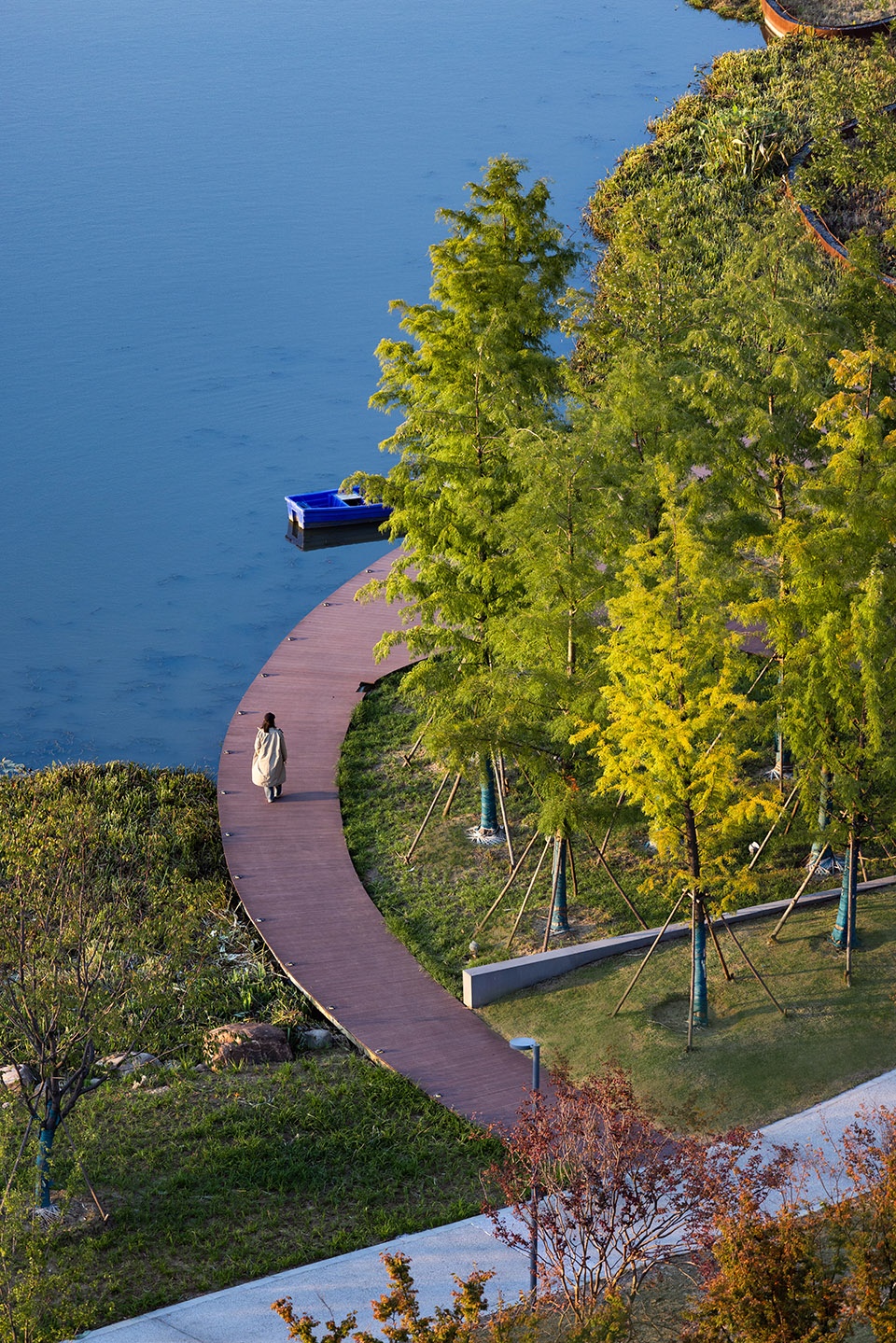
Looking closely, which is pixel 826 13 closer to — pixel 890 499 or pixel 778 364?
pixel 778 364

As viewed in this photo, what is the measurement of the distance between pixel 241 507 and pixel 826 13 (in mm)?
31940

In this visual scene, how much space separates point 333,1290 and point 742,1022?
5843 mm

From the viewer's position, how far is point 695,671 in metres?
16.6

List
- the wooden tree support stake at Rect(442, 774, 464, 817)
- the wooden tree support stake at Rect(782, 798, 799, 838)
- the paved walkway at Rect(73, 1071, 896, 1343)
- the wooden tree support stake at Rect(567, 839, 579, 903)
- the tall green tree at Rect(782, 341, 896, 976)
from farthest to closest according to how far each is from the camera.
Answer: the wooden tree support stake at Rect(442, 774, 464, 817) → the wooden tree support stake at Rect(567, 839, 579, 903) → the wooden tree support stake at Rect(782, 798, 799, 838) → the tall green tree at Rect(782, 341, 896, 976) → the paved walkway at Rect(73, 1071, 896, 1343)

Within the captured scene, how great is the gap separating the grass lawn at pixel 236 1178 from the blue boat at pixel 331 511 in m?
16.5

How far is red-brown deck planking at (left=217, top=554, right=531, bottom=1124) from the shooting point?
17297 millimetres

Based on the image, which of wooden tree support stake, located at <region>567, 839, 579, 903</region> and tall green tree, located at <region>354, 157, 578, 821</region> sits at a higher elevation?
tall green tree, located at <region>354, 157, 578, 821</region>

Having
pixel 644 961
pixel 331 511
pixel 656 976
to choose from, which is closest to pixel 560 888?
pixel 656 976

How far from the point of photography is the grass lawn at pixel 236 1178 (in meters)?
14.0

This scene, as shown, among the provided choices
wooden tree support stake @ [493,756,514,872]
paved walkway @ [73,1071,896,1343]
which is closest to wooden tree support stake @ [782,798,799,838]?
wooden tree support stake @ [493,756,514,872]

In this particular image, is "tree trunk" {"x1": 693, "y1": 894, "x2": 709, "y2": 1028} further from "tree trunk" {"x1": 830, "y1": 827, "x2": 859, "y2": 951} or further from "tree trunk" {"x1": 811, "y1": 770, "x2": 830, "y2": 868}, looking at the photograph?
"tree trunk" {"x1": 830, "y1": 827, "x2": 859, "y2": 951}

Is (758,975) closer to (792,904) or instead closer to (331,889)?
(792,904)

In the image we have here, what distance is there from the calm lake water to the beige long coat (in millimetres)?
3659

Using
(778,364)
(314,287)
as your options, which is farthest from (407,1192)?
(314,287)
